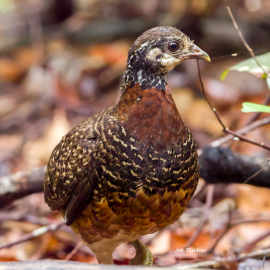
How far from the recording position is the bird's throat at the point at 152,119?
2010 mm

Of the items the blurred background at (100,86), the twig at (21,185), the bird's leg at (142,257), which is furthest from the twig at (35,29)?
the bird's leg at (142,257)

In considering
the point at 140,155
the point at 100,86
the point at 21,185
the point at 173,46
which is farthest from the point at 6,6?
the point at 140,155

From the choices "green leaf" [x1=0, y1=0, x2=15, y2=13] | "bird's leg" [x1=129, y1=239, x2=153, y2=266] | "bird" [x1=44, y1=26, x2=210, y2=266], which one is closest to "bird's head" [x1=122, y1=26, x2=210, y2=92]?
"bird" [x1=44, y1=26, x2=210, y2=266]

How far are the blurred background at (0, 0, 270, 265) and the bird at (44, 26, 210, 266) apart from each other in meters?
1.29

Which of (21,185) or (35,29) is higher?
(35,29)

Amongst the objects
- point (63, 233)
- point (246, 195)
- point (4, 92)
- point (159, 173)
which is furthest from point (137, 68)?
point (4, 92)

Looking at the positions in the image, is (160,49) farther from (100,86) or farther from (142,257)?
(100,86)

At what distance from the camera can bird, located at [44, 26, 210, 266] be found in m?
2.00

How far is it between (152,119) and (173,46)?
0.40 metres

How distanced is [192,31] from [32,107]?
2.77m

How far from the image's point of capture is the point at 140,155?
2002 millimetres

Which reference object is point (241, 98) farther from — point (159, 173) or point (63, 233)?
point (159, 173)

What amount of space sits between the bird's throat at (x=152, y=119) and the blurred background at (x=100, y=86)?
1.58m

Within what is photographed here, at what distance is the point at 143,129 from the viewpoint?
2020 mm
